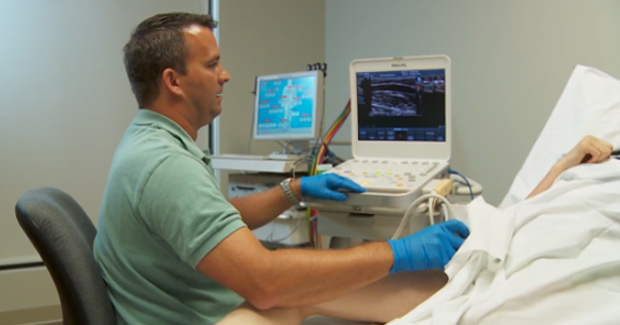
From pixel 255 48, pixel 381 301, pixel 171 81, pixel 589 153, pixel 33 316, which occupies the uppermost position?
pixel 255 48

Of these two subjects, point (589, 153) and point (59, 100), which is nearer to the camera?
point (589, 153)

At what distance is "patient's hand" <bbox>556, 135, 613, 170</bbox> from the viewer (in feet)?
4.42

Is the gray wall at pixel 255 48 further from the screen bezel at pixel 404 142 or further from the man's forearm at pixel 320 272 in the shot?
the man's forearm at pixel 320 272

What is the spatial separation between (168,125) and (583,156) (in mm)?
1149

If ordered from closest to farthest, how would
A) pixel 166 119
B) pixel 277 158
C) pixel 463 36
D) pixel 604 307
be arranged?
pixel 604 307
pixel 166 119
pixel 277 158
pixel 463 36

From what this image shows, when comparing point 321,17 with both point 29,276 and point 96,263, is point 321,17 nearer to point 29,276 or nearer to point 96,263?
point 29,276

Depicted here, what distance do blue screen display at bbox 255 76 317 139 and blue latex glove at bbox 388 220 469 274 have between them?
4.18 ft

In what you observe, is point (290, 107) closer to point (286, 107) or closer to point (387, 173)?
point (286, 107)

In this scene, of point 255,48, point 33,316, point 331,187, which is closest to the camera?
point 331,187

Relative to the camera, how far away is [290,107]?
7.47 ft

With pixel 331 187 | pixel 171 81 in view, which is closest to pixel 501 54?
pixel 331 187

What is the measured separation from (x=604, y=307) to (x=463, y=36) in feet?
6.27

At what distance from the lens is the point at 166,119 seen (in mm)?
1080

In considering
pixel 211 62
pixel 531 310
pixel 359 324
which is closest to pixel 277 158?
pixel 211 62
